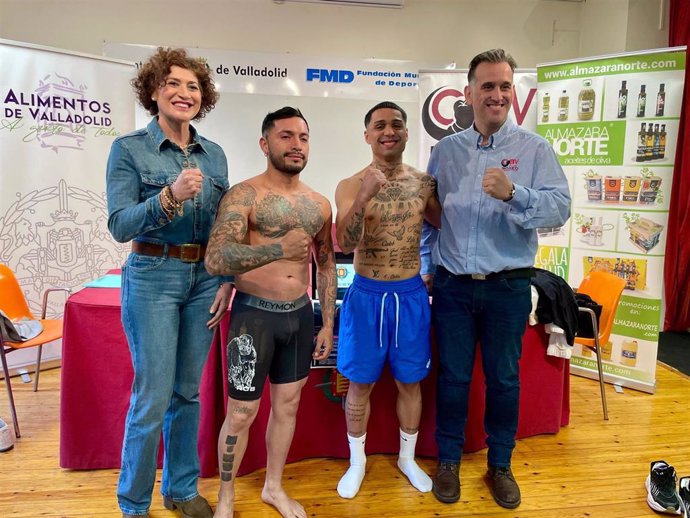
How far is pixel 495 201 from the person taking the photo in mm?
2223

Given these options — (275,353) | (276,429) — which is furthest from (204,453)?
(275,353)

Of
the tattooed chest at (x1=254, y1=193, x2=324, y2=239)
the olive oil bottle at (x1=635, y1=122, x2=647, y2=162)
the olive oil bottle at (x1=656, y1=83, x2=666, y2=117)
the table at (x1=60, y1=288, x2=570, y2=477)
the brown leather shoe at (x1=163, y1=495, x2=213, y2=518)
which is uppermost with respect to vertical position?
the olive oil bottle at (x1=656, y1=83, x2=666, y2=117)

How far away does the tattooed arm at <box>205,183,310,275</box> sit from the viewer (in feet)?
5.74

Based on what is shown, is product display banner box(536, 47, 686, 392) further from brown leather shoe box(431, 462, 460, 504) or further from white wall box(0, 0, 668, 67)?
brown leather shoe box(431, 462, 460, 504)

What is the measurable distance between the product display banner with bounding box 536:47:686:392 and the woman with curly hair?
3.08 meters

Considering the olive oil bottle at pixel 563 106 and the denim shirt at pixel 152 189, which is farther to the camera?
the olive oil bottle at pixel 563 106

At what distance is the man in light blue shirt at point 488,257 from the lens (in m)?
2.18

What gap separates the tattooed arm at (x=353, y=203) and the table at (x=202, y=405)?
2.45ft

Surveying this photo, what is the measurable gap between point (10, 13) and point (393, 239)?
4545 mm

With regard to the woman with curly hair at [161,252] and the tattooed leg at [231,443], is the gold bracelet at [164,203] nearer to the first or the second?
the woman with curly hair at [161,252]

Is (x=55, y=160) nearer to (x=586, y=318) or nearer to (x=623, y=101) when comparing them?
(x=586, y=318)

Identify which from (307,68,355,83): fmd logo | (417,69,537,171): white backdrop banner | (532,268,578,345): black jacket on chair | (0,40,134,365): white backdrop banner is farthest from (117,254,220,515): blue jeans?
(307,68,355,83): fmd logo

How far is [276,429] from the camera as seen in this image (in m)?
2.13

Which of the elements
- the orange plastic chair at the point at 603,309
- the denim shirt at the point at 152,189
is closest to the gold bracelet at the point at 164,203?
the denim shirt at the point at 152,189
